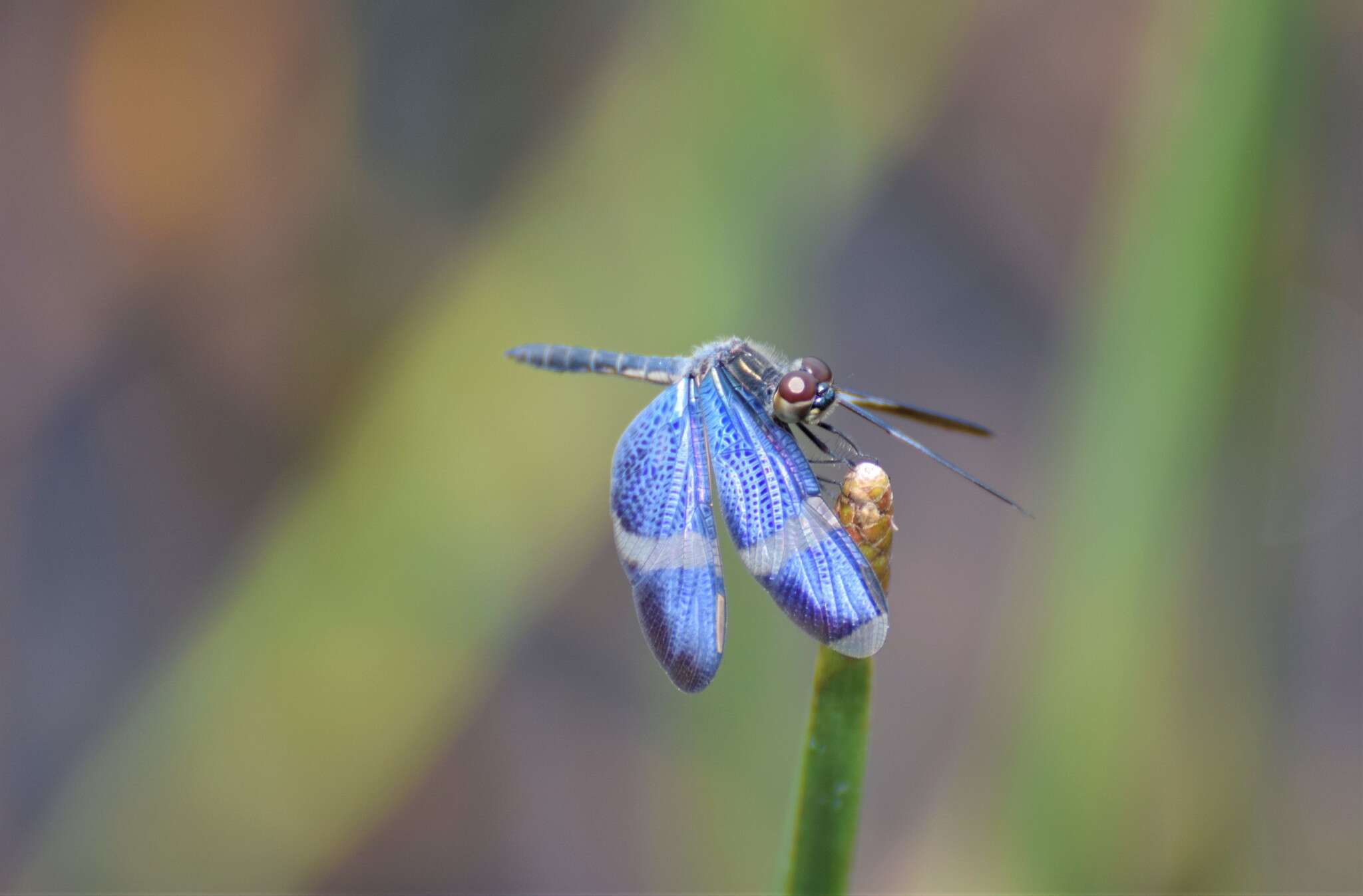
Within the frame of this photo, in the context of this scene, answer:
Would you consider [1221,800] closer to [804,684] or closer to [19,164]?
[804,684]

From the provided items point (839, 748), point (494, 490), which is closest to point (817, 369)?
point (839, 748)

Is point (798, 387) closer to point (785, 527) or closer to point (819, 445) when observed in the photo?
point (819, 445)

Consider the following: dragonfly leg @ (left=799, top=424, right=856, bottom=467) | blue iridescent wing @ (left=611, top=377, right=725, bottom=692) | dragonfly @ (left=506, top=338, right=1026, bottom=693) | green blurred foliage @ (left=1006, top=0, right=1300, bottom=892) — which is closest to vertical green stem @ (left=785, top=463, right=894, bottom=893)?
dragonfly @ (left=506, top=338, right=1026, bottom=693)

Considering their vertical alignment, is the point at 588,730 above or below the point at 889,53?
below

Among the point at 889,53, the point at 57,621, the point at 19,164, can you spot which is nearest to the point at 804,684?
the point at 889,53

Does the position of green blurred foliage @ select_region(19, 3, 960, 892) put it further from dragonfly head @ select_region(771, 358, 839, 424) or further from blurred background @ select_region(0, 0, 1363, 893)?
dragonfly head @ select_region(771, 358, 839, 424)

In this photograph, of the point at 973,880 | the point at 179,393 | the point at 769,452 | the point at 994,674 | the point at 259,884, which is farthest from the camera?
A: the point at 179,393
